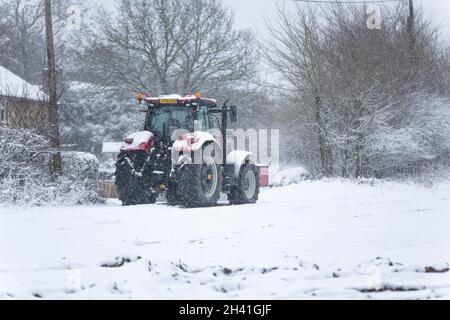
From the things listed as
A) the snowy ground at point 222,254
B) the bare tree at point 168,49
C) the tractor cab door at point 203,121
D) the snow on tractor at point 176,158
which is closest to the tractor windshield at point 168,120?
the snow on tractor at point 176,158

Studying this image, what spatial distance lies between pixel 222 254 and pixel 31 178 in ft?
20.9

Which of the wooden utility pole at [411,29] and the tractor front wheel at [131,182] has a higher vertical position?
the wooden utility pole at [411,29]

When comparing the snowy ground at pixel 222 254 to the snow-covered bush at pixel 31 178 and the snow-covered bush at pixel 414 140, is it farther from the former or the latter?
the snow-covered bush at pixel 414 140

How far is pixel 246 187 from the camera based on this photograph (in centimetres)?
1448

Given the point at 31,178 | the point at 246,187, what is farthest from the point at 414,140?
the point at 31,178

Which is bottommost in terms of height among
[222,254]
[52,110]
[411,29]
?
[222,254]

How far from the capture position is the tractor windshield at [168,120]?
13250mm

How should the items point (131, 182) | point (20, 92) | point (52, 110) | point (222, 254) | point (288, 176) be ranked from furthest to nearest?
point (288, 176) → point (20, 92) → point (52, 110) → point (131, 182) → point (222, 254)

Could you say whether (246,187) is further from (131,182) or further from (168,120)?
(131,182)

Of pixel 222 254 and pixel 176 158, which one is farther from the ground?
pixel 176 158

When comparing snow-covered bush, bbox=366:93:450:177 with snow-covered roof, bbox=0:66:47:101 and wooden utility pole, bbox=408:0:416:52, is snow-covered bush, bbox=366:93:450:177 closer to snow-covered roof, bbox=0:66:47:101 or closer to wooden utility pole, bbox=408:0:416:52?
wooden utility pole, bbox=408:0:416:52

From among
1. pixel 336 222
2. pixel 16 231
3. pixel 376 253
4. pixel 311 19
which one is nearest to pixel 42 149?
pixel 16 231

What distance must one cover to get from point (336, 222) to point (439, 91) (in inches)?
601

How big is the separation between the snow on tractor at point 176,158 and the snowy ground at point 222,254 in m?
1.00
